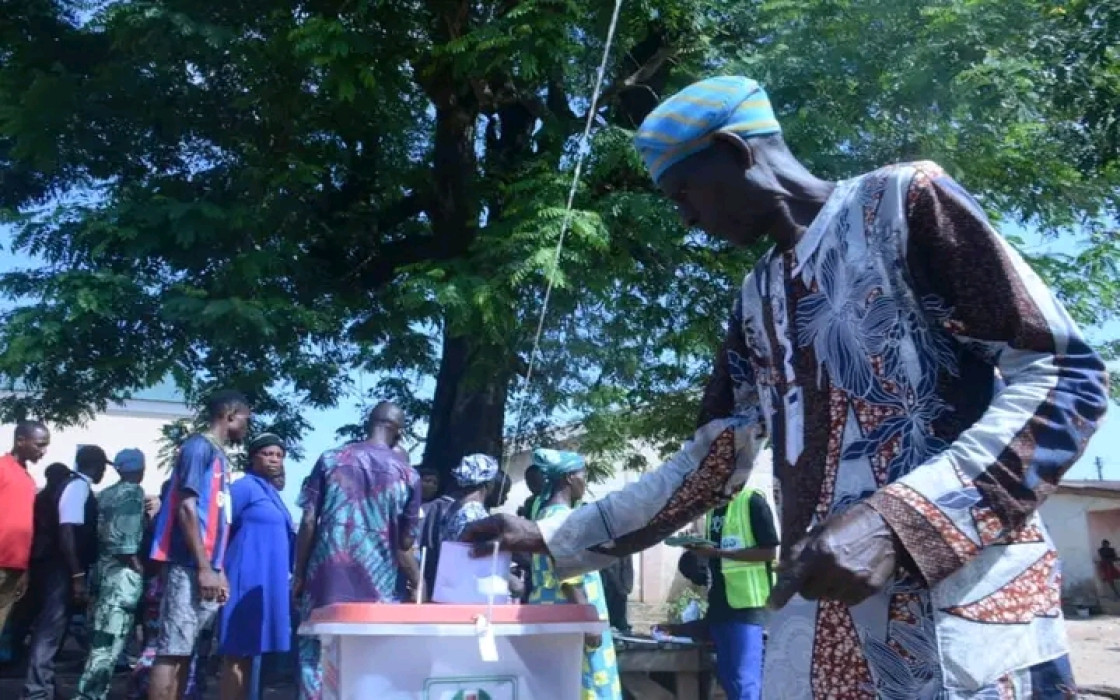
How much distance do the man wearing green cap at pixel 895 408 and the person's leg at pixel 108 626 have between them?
5751 millimetres

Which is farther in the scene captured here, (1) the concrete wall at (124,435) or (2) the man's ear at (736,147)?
(1) the concrete wall at (124,435)

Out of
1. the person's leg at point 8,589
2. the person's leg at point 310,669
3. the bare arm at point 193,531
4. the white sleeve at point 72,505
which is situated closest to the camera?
the bare arm at point 193,531

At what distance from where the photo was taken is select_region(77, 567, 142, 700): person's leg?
6.43 m

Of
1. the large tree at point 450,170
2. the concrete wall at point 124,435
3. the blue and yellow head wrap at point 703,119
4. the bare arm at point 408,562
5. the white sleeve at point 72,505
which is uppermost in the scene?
the concrete wall at point 124,435

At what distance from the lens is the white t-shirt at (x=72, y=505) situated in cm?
723

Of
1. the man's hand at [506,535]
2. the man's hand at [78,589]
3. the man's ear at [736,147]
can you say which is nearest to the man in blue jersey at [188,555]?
the man's hand at [78,589]

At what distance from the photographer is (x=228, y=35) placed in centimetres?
822

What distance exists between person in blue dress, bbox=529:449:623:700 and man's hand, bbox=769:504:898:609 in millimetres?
3321

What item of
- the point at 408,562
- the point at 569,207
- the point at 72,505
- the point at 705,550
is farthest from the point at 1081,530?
the point at 72,505

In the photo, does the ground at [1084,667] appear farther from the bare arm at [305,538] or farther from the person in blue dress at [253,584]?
the bare arm at [305,538]

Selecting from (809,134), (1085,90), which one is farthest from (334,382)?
(1085,90)

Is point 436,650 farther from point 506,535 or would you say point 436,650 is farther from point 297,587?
point 297,587

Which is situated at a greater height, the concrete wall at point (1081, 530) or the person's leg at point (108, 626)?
the concrete wall at point (1081, 530)

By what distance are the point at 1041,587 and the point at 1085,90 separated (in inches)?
262
